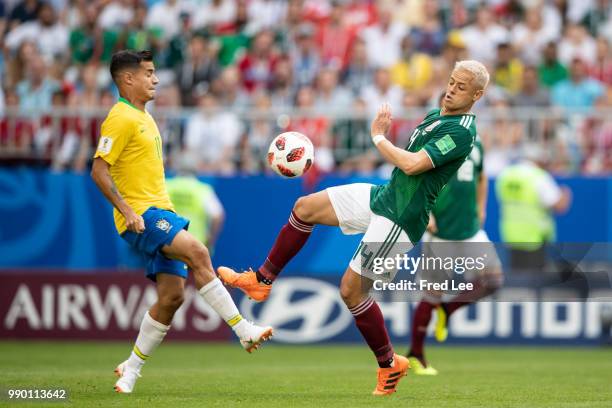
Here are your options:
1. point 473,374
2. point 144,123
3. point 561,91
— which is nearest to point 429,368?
point 473,374

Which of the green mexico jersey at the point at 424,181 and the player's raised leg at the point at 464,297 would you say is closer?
the green mexico jersey at the point at 424,181

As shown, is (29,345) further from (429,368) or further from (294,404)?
(294,404)

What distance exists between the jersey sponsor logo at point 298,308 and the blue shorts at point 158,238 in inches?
261

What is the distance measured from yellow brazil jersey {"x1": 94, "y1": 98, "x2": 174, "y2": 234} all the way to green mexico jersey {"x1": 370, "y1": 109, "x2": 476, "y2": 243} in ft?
6.06

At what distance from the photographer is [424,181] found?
9.59 metres

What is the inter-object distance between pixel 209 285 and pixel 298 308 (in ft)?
22.6

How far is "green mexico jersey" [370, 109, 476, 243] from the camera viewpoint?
9.52 metres

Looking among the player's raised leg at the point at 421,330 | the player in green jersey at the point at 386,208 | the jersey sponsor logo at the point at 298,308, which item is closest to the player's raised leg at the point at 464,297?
the player's raised leg at the point at 421,330

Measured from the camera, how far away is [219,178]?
61.0ft

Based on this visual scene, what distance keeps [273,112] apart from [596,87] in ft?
16.8

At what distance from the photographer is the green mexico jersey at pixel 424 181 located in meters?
9.52

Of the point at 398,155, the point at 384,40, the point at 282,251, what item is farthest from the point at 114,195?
the point at 384,40

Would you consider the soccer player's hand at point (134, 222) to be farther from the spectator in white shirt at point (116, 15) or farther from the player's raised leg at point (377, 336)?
the spectator in white shirt at point (116, 15)

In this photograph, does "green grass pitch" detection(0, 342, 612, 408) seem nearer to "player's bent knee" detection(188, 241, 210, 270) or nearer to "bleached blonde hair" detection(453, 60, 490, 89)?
"player's bent knee" detection(188, 241, 210, 270)
